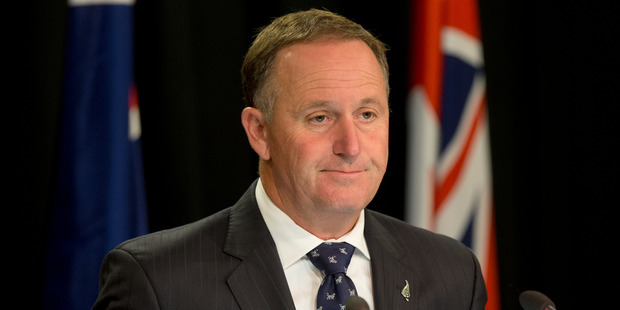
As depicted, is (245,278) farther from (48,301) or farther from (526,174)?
(526,174)

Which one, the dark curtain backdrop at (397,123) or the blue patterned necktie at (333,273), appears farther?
the dark curtain backdrop at (397,123)

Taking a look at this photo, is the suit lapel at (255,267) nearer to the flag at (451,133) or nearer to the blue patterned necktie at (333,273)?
the blue patterned necktie at (333,273)

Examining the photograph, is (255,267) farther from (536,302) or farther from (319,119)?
(536,302)

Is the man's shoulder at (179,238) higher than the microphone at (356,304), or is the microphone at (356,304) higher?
the microphone at (356,304)

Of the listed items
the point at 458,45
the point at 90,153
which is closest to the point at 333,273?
the point at 90,153

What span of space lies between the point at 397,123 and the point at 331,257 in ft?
5.16

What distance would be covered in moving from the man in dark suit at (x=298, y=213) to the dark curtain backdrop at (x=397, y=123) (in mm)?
910

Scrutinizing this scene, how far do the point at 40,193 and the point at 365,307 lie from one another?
1761 mm

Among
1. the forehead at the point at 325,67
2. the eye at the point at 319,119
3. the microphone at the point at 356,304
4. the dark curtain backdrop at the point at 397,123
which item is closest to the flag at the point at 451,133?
the dark curtain backdrop at the point at 397,123

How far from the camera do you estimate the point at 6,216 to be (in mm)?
3143

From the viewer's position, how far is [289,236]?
2422 millimetres

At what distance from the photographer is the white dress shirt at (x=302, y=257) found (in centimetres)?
236

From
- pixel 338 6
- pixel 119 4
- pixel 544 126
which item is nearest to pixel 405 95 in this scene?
pixel 338 6

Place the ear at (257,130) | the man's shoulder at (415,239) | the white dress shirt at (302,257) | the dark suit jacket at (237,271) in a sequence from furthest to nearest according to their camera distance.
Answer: the man's shoulder at (415,239) → the ear at (257,130) → the white dress shirt at (302,257) → the dark suit jacket at (237,271)
